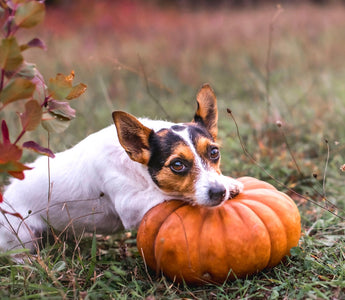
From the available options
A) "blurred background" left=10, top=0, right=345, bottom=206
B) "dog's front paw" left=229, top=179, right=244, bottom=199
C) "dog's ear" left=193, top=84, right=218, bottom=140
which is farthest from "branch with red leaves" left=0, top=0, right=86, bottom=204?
"blurred background" left=10, top=0, right=345, bottom=206

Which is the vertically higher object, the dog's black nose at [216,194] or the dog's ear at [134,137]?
the dog's ear at [134,137]

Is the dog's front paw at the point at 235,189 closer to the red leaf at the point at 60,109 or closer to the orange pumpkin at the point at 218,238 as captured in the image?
the orange pumpkin at the point at 218,238

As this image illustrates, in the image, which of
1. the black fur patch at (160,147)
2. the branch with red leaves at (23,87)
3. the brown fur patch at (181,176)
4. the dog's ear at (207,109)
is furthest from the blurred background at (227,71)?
the branch with red leaves at (23,87)

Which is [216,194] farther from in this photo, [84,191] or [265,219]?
[84,191]

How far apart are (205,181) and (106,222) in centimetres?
111

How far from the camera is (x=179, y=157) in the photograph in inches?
116

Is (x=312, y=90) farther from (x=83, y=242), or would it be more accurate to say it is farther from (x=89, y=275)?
(x=89, y=275)

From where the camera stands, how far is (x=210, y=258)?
2732 mm

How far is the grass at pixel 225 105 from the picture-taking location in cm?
289

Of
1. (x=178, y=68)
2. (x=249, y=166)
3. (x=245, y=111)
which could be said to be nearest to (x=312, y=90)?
(x=245, y=111)

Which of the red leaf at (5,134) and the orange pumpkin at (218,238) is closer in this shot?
the red leaf at (5,134)

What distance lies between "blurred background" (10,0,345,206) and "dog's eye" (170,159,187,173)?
5.04 feet

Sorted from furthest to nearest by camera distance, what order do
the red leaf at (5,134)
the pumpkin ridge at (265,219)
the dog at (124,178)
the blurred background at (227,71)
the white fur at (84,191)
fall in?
the blurred background at (227,71) < the white fur at (84,191) < the dog at (124,178) < the pumpkin ridge at (265,219) < the red leaf at (5,134)

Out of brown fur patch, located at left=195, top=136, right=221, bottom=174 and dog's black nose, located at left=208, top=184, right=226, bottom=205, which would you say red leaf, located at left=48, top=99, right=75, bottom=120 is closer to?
brown fur patch, located at left=195, top=136, right=221, bottom=174
